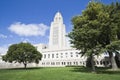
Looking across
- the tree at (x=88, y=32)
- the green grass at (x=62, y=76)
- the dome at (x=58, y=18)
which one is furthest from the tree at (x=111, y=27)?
the dome at (x=58, y=18)

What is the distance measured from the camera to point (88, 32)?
91.9 ft

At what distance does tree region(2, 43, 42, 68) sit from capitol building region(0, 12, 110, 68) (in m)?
25.1

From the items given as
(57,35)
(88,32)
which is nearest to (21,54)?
(88,32)

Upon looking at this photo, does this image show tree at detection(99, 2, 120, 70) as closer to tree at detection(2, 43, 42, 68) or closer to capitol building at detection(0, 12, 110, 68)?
tree at detection(2, 43, 42, 68)

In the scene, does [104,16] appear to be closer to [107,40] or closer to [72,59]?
[107,40]

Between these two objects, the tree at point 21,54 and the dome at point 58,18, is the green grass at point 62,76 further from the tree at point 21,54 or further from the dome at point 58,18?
the dome at point 58,18

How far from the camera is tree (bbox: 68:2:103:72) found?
28.5 metres

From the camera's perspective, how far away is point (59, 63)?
307ft

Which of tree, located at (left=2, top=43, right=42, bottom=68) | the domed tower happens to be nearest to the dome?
the domed tower

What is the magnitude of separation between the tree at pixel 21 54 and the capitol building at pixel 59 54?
2513cm

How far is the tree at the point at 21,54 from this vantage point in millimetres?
57125

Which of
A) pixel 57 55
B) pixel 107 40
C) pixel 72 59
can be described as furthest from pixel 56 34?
pixel 107 40

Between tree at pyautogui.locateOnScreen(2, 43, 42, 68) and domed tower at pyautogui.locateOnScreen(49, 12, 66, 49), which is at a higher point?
domed tower at pyautogui.locateOnScreen(49, 12, 66, 49)

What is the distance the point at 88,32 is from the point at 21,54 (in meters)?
35.2
